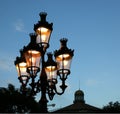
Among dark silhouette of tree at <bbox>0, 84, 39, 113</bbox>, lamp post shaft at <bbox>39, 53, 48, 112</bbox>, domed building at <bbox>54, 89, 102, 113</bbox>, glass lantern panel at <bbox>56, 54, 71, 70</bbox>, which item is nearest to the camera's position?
lamp post shaft at <bbox>39, 53, 48, 112</bbox>

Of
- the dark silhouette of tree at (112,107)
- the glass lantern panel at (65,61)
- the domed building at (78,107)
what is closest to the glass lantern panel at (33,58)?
the glass lantern panel at (65,61)

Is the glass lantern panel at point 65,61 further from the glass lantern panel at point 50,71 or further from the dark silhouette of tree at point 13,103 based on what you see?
the dark silhouette of tree at point 13,103

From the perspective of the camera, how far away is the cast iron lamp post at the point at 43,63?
10.2 metres

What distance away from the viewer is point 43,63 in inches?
423

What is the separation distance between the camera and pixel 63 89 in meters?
10.9

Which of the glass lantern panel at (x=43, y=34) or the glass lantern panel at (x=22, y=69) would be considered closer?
the glass lantern panel at (x=43, y=34)

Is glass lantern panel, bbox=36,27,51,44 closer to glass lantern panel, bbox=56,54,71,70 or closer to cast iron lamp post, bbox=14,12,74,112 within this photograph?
cast iron lamp post, bbox=14,12,74,112

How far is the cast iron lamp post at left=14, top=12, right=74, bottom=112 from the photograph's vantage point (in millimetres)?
10227

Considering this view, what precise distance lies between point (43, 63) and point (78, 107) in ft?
264

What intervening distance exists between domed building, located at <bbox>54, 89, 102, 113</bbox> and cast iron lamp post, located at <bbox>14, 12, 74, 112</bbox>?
70.4 metres

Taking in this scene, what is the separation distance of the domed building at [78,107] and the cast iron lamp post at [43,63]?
231 ft

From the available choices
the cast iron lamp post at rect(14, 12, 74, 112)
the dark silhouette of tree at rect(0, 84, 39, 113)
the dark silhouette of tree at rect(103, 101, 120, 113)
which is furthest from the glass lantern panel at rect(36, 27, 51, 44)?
the dark silhouette of tree at rect(103, 101, 120, 113)

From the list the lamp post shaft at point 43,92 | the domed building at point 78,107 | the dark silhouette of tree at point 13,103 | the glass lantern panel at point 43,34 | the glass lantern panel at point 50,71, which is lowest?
the lamp post shaft at point 43,92

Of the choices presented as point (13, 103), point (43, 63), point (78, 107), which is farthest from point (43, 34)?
point (78, 107)
